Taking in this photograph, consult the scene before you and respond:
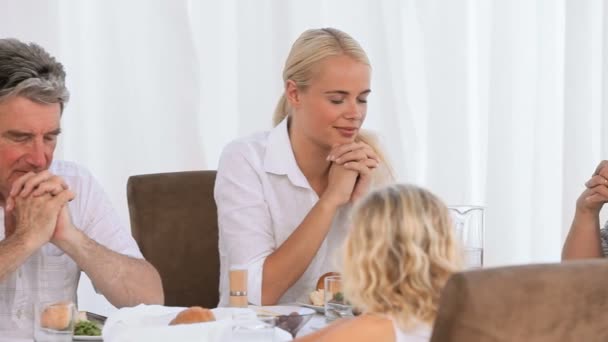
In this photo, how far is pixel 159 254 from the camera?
2949mm

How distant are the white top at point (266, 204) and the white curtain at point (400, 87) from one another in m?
1.13

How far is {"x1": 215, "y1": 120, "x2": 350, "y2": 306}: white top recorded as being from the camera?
268cm

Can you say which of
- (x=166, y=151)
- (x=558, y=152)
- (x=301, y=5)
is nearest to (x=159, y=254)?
(x=166, y=151)

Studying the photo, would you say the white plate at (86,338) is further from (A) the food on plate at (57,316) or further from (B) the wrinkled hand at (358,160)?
(B) the wrinkled hand at (358,160)

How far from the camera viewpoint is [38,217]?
2334mm

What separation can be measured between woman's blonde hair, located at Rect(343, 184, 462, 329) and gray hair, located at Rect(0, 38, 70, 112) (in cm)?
99

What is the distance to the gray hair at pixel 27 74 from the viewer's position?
2369 mm

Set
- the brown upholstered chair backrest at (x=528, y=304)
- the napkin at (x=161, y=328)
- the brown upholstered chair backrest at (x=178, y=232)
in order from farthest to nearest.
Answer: the brown upholstered chair backrest at (x=178, y=232)
the napkin at (x=161, y=328)
the brown upholstered chair backrest at (x=528, y=304)

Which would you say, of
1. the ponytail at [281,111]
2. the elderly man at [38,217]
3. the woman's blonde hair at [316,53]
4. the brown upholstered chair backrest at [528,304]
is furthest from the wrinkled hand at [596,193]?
the brown upholstered chair backrest at [528,304]

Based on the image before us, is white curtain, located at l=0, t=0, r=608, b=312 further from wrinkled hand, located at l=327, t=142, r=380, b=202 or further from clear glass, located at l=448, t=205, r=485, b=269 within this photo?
clear glass, located at l=448, t=205, r=485, b=269

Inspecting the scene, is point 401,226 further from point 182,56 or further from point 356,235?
point 182,56

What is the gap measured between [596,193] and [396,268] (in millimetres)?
1236

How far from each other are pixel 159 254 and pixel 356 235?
4.59 feet

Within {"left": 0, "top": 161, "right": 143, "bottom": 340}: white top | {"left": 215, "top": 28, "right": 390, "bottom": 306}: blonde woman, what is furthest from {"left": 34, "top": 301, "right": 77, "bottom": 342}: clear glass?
{"left": 215, "top": 28, "right": 390, "bottom": 306}: blonde woman
